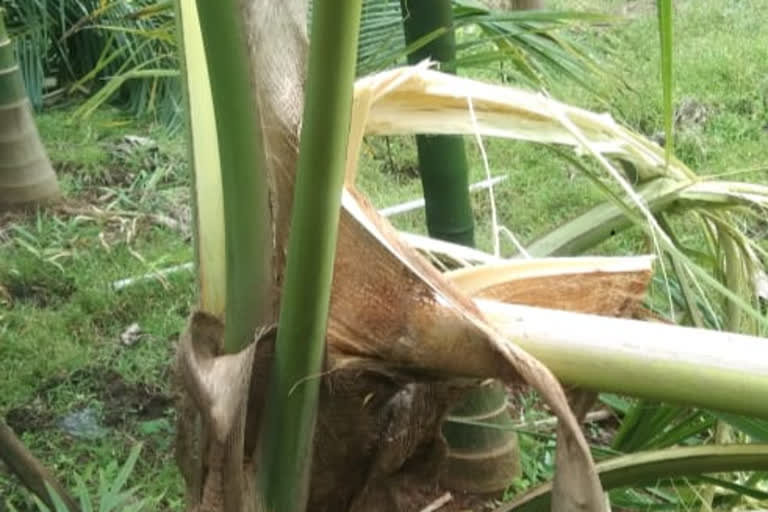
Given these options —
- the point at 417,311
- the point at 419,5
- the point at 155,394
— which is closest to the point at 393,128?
the point at 417,311

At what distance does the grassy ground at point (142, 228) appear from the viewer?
212cm

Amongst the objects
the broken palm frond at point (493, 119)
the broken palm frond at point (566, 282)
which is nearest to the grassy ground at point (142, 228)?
the broken palm frond at point (493, 119)

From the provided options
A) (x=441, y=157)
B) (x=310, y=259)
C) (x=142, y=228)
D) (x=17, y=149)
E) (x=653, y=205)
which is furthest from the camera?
(x=142, y=228)

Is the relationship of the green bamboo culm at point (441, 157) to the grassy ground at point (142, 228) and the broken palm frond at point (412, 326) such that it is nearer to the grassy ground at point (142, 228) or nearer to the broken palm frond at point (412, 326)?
the grassy ground at point (142, 228)

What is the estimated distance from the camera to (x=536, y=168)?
340 centimetres

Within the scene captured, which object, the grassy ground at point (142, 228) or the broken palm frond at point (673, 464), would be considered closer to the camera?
the broken palm frond at point (673, 464)

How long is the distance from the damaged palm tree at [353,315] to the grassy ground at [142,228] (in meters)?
0.69

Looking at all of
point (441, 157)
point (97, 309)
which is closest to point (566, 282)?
point (441, 157)

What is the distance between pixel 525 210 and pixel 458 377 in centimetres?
238

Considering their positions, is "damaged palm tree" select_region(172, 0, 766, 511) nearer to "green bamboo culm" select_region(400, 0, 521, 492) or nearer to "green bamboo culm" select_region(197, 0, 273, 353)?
"green bamboo culm" select_region(197, 0, 273, 353)

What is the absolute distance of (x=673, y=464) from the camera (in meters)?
0.81

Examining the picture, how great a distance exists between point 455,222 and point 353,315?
65 centimetres

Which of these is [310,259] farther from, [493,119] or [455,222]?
[455,222]

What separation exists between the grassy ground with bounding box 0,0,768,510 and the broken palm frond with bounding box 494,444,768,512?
0.72 meters
